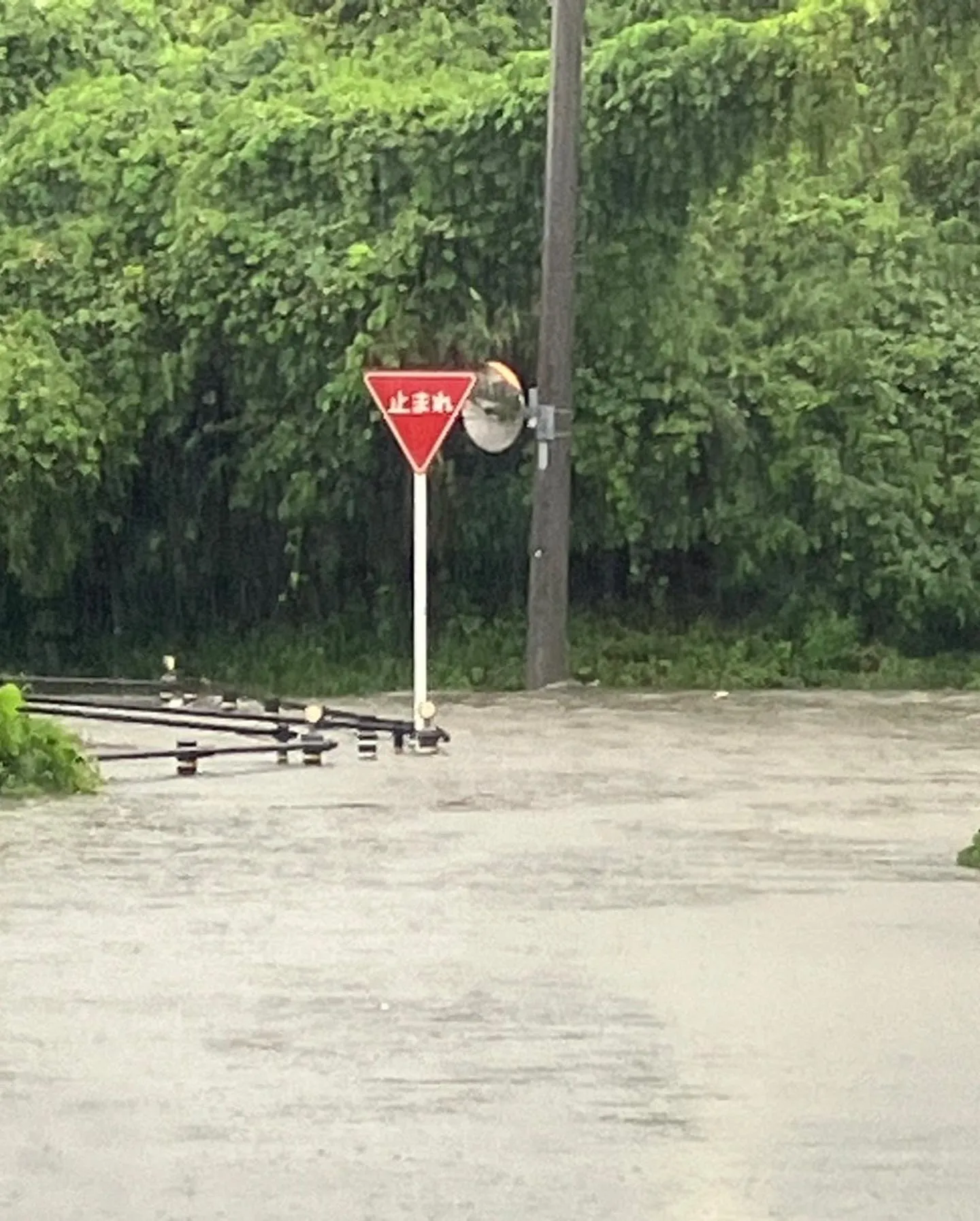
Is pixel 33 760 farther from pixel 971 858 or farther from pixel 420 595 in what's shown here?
pixel 971 858

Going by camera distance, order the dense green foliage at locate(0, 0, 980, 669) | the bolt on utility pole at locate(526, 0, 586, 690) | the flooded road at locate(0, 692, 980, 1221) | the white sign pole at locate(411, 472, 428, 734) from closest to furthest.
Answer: the flooded road at locate(0, 692, 980, 1221), the white sign pole at locate(411, 472, 428, 734), the bolt on utility pole at locate(526, 0, 586, 690), the dense green foliage at locate(0, 0, 980, 669)

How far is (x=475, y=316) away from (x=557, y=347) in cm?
74

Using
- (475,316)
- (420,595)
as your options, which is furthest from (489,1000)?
(475,316)

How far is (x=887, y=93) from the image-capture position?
24969 mm

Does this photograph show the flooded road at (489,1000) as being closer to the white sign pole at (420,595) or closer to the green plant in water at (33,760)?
the green plant in water at (33,760)

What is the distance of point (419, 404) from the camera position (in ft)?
60.7

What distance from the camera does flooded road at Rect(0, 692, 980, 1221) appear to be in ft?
23.9

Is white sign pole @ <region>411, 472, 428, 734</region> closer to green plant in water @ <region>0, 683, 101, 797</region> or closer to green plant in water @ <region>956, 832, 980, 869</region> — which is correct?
green plant in water @ <region>0, 683, 101, 797</region>

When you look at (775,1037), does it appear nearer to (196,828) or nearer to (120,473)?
(196,828)

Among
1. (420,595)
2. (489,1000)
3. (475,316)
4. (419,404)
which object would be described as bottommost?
(489,1000)

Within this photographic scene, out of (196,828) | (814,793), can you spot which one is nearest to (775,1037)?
(196,828)

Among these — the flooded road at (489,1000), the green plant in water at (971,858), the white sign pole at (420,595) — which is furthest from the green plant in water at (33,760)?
the green plant in water at (971,858)

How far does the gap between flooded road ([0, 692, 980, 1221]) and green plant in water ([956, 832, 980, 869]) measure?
101mm

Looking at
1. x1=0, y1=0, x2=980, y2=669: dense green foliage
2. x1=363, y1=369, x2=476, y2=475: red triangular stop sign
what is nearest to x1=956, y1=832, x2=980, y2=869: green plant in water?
x1=363, y1=369, x2=476, y2=475: red triangular stop sign
